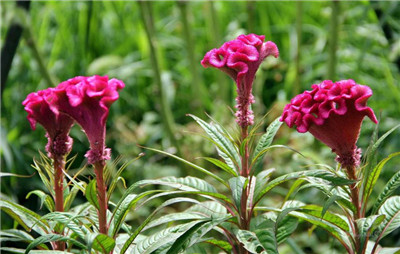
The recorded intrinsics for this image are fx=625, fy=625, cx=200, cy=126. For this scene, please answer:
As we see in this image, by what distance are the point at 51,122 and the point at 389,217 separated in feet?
2.63

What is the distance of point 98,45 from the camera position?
4266 mm

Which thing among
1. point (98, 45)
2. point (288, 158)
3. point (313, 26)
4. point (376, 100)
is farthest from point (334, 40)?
point (98, 45)

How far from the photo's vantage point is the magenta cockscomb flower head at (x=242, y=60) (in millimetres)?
1332

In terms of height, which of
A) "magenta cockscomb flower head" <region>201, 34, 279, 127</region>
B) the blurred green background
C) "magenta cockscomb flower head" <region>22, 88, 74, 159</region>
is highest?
"magenta cockscomb flower head" <region>201, 34, 279, 127</region>

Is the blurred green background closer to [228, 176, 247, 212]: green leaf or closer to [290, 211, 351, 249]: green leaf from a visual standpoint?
[290, 211, 351, 249]: green leaf

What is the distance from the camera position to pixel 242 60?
52.6 inches

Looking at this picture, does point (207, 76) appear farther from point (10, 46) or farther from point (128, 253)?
point (128, 253)

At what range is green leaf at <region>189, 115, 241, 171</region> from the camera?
1.41 meters

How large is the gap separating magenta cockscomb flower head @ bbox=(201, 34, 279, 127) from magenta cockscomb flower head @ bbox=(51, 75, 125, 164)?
22cm

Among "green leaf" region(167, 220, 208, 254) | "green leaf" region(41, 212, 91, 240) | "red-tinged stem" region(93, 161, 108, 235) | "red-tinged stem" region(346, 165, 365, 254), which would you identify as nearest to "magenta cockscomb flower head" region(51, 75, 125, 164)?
"red-tinged stem" region(93, 161, 108, 235)

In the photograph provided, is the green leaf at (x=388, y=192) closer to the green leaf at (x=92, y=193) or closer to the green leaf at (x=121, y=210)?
the green leaf at (x=121, y=210)

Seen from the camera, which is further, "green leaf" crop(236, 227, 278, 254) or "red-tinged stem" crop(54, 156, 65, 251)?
"red-tinged stem" crop(54, 156, 65, 251)

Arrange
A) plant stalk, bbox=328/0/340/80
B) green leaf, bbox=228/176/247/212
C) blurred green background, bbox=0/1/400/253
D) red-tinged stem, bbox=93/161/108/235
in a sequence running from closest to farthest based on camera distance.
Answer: green leaf, bbox=228/176/247/212
red-tinged stem, bbox=93/161/108/235
plant stalk, bbox=328/0/340/80
blurred green background, bbox=0/1/400/253

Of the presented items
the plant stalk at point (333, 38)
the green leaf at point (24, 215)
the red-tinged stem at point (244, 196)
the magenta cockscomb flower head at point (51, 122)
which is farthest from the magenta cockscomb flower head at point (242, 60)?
the plant stalk at point (333, 38)
